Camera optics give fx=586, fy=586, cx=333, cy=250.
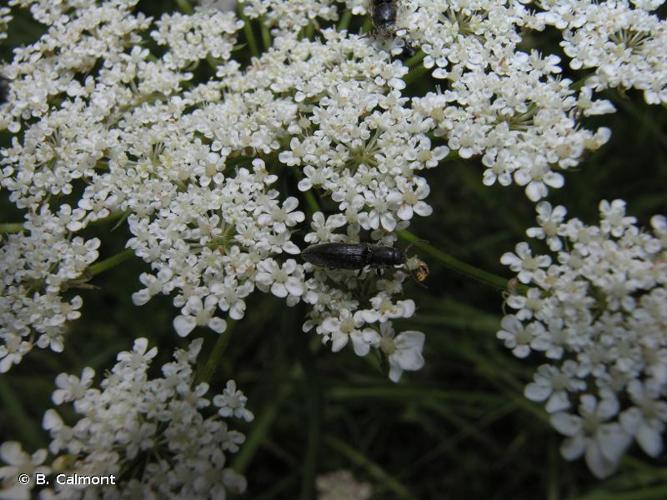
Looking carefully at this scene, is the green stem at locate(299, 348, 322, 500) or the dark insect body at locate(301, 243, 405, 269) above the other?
the dark insect body at locate(301, 243, 405, 269)

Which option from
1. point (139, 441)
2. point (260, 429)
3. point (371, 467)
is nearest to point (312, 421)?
point (260, 429)

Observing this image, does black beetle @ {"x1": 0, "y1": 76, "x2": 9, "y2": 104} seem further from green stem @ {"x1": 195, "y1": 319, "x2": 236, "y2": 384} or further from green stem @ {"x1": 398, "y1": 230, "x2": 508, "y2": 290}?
green stem @ {"x1": 398, "y1": 230, "x2": 508, "y2": 290}

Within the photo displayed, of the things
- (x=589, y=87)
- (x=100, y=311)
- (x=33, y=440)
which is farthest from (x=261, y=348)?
(x=589, y=87)

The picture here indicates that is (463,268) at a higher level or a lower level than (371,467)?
higher

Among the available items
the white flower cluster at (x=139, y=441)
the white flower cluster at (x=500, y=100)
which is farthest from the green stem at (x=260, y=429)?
the white flower cluster at (x=500, y=100)

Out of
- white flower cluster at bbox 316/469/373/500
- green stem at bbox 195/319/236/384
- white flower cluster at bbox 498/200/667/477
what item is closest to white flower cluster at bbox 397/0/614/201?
white flower cluster at bbox 498/200/667/477

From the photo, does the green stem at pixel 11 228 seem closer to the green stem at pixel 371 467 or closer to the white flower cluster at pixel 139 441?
the white flower cluster at pixel 139 441

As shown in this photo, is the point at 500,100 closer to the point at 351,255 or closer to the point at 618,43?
the point at 618,43

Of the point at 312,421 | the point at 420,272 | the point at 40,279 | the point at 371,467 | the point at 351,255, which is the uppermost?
the point at 351,255
